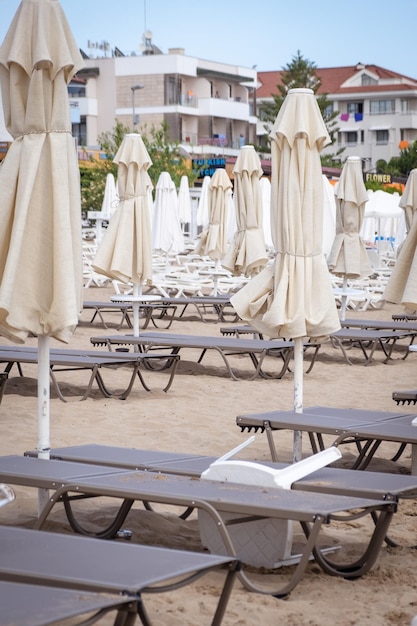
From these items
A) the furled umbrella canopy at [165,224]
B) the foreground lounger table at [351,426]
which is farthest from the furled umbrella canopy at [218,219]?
the foreground lounger table at [351,426]

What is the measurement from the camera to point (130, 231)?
11539 mm

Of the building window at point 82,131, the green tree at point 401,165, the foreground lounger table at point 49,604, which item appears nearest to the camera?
the foreground lounger table at point 49,604

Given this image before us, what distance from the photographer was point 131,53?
7169cm

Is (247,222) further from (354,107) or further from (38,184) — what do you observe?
(354,107)

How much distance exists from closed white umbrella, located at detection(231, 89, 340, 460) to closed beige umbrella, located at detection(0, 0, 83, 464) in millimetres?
Answer: 1965

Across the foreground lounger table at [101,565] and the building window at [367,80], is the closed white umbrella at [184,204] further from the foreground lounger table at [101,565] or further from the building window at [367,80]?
the building window at [367,80]

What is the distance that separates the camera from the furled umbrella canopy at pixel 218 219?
18.6 metres

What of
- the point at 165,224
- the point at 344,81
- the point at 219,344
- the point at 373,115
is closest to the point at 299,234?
the point at 219,344

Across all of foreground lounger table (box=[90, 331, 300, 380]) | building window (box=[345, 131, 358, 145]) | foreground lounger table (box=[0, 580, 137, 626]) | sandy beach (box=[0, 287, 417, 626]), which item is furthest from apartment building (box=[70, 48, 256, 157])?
foreground lounger table (box=[0, 580, 137, 626])

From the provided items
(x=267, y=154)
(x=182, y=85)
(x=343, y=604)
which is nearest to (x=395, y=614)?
(x=343, y=604)

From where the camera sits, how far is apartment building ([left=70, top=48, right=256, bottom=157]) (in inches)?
2655

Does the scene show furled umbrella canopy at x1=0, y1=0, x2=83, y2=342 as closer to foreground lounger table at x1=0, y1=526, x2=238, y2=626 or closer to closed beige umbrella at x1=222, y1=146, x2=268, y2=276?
foreground lounger table at x1=0, y1=526, x2=238, y2=626

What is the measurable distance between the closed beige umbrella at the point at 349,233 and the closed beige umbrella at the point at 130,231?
3395mm

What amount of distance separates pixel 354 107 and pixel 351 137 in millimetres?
2381
